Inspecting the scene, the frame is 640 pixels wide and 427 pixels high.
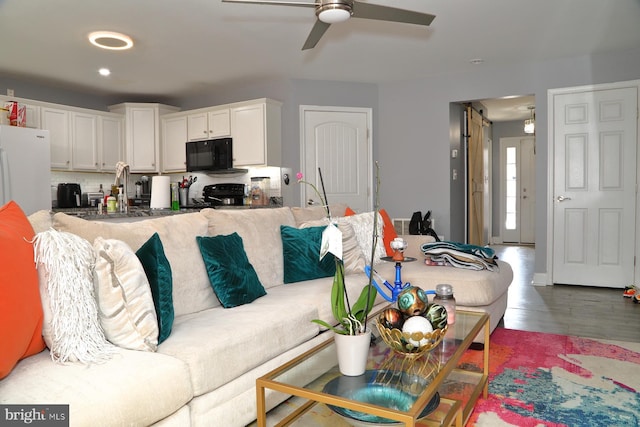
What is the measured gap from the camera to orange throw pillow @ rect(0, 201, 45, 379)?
1.26 meters

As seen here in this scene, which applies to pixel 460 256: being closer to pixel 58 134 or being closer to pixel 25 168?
pixel 25 168

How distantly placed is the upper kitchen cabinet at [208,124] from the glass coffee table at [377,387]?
464cm

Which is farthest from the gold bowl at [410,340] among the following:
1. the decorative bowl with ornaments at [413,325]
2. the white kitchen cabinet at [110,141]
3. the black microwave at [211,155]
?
the white kitchen cabinet at [110,141]

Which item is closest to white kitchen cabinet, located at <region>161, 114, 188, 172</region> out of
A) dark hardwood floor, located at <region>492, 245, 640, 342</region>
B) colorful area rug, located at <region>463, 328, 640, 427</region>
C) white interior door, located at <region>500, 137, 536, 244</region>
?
dark hardwood floor, located at <region>492, 245, 640, 342</region>

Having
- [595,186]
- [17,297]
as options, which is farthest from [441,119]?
[17,297]

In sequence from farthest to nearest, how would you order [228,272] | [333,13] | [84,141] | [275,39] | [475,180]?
[475,180] < [84,141] < [275,39] < [333,13] < [228,272]

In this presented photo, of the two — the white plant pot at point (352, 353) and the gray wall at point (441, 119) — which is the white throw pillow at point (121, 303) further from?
the gray wall at point (441, 119)

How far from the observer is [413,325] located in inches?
64.6

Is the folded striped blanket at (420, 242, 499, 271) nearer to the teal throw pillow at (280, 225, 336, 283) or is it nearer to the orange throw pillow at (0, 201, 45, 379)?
the teal throw pillow at (280, 225, 336, 283)

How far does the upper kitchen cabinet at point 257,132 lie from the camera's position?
5.66 meters

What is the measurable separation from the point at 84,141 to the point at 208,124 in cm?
165

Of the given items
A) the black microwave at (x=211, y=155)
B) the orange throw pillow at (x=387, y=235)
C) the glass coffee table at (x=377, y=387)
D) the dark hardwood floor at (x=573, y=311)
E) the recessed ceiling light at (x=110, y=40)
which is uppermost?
the recessed ceiling light at (x=110, y=40)

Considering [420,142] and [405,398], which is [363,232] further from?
[420,142]

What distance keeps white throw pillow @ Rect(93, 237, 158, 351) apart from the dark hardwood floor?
9.10 ft
